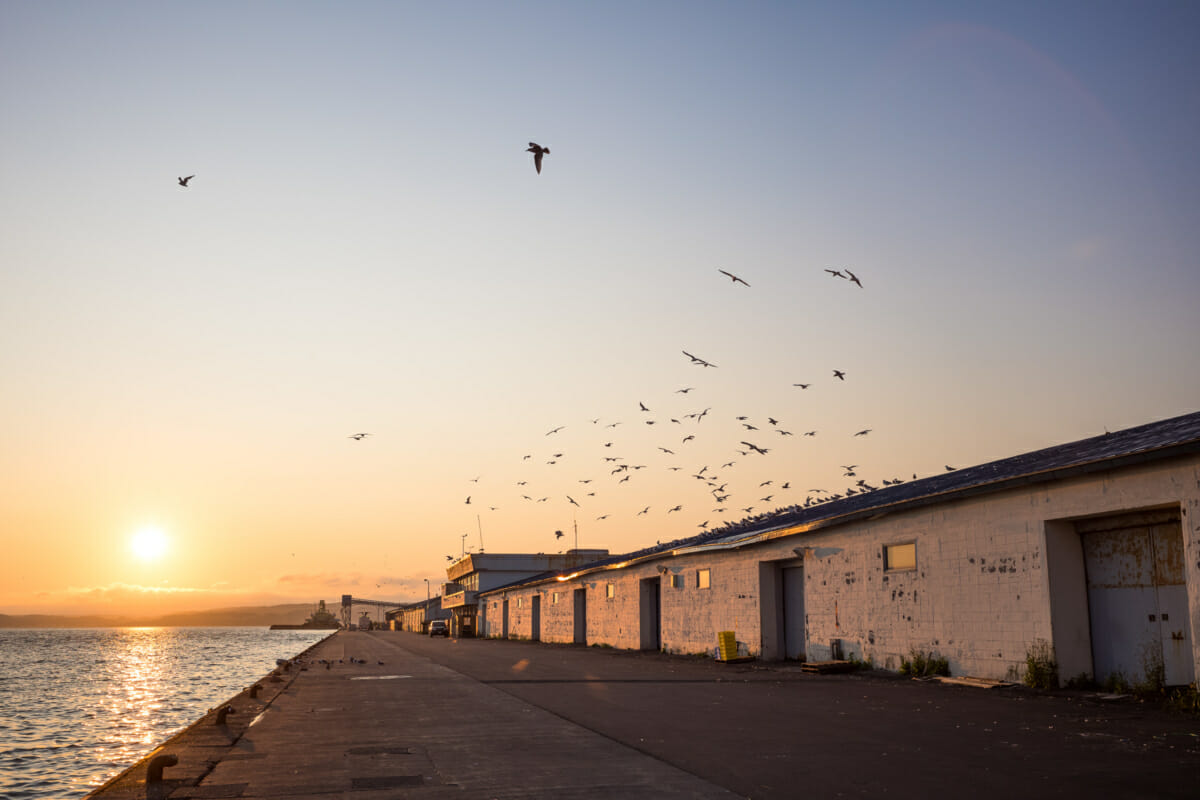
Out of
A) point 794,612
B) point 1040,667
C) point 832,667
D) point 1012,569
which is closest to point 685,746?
point 1040,667

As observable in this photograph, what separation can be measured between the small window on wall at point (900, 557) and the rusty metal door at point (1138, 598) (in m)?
4.47

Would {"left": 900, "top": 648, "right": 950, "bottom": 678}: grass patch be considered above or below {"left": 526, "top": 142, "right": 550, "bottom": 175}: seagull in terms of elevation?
below

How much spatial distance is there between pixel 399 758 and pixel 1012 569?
13037 millimetres

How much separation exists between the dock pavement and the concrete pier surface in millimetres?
35

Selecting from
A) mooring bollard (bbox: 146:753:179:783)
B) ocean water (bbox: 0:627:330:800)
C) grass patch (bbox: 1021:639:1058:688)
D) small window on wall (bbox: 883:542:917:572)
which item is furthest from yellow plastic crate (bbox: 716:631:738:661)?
mooring bollard (bbox: 146:753:179:783)

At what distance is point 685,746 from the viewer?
9.96 meters

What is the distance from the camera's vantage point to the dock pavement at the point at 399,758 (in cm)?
776

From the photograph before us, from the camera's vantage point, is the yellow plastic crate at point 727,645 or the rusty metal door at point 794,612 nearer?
the rusty metal door at point 794,612

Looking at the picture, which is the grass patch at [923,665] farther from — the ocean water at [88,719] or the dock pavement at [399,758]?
the ocean water at [88,719]

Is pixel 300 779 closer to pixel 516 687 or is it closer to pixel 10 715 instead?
pixel 516 687

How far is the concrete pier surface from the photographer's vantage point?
776 cm

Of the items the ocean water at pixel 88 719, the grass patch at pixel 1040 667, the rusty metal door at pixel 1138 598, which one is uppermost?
the rusty metal door at pixel 1138 598

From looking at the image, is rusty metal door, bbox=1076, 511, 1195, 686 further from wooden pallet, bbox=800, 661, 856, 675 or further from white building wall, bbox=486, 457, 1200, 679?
wooden pallet, bbox=800, 661, 856, 675

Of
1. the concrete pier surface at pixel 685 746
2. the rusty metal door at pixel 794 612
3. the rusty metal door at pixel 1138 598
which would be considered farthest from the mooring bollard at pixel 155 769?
the rusty metal door at pixel 794 612
